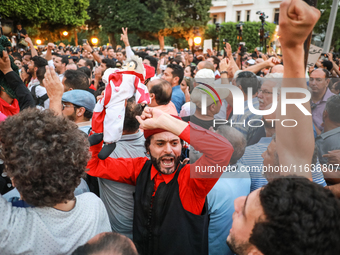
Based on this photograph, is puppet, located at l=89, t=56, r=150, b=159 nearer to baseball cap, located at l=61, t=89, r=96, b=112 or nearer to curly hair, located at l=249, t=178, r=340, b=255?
baseball cap, located at l=61, t=89, r=96, b=112

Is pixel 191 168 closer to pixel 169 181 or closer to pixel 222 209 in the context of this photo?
pixel 169 181

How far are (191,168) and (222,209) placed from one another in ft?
1.60

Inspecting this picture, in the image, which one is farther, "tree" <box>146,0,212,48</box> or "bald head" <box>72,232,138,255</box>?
"tree" <box>146,0,212,48</box>

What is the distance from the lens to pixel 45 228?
43.1 inches

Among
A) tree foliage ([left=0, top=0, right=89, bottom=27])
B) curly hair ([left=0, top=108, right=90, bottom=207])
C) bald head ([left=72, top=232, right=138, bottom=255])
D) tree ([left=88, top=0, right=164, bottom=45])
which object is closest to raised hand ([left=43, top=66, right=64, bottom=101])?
curly hair ([left=0, top=108, right=90, bottom=207])

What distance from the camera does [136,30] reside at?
2844 centimetres

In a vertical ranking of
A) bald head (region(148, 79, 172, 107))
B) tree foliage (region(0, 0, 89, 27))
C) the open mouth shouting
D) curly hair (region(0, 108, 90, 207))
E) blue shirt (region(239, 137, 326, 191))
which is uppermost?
tree foliage (region(0, 0, 89, 27))

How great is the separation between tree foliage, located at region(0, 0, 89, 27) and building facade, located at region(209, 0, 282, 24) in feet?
111

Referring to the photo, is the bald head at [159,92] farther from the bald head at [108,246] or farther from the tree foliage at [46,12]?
the tree foliage at [46,12]

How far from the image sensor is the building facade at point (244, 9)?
48.2m

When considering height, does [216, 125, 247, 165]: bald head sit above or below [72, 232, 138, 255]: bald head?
below

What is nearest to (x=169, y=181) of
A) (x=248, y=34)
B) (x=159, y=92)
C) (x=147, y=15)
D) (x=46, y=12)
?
(x=159, y=92)

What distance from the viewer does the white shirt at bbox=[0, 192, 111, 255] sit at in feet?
3.38

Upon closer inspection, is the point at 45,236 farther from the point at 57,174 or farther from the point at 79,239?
the point at 57,174
